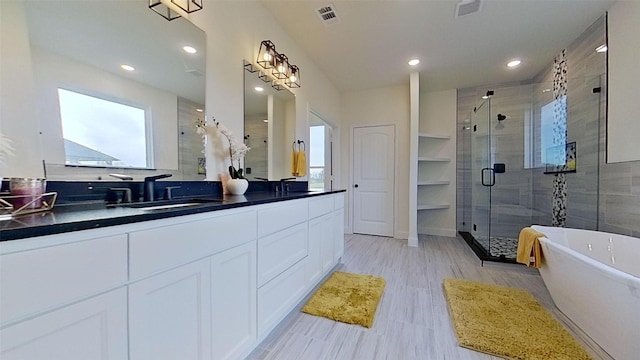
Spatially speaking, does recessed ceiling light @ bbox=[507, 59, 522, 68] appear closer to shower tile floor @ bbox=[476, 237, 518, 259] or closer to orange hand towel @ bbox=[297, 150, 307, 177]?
shower tile floor @ bbox=[476, 237, 518, 259]

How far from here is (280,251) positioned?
63.4 inches

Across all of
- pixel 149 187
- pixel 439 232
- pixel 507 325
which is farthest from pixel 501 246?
pixel 149 187

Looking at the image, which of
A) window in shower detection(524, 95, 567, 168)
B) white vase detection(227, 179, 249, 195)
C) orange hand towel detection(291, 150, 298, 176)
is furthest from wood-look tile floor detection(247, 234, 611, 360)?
window in shower detection(524, 95, 567, 168)

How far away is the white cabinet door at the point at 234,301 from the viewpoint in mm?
1119

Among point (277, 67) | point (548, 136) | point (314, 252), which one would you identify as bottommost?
point (314, 252)

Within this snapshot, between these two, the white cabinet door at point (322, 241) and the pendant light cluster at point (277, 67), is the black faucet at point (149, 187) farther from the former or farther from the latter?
the pendant light cluster at point (277, 67)

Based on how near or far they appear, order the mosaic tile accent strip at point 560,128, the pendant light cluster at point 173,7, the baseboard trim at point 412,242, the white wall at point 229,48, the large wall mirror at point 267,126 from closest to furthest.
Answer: the pendant light cluster at point 173,7 → the white wall at point 229,48 → the large wall mirror at point 267,126 → the mosaic tile accent strip at point 560,128 → the baseboard trim at point 412,242

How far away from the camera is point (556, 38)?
9.31ft

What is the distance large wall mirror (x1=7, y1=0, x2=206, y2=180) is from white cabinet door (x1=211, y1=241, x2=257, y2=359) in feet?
2.32

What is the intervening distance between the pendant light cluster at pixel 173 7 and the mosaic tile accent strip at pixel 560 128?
4191 millimetres

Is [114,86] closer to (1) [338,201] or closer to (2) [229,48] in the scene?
(2) [229,48]

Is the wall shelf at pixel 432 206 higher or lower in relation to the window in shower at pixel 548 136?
lower

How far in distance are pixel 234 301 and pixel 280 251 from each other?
1.46ft

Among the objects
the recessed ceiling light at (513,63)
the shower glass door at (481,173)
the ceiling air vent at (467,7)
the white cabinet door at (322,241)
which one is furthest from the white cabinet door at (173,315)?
the recessed ceiling light at (513,63)
